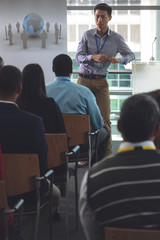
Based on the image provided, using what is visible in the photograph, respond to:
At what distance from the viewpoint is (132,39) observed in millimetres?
6996

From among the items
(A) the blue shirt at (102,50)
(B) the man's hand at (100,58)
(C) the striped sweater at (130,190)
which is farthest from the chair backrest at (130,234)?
(A) the blue shirt at (102,50)

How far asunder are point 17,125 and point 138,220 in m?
1.12

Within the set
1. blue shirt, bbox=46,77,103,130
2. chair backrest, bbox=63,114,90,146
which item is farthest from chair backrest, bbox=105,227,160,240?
blue shirt, bbox=46,77,103,130

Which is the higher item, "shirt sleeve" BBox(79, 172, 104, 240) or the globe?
the globe

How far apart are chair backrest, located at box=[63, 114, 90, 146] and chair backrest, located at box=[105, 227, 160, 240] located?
205 centimetres

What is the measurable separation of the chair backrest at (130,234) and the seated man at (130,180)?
0.05 metres

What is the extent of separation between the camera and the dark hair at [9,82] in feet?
7.86

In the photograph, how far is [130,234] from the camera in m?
1.31

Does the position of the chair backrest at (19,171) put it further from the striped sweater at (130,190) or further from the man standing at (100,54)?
the man standing at (100,54)

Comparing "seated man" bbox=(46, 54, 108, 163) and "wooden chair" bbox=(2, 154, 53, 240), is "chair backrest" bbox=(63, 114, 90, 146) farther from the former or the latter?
"wooden chair" bbox=(2, 154, 53, 240)

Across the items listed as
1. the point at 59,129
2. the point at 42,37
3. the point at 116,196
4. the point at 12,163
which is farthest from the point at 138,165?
the point at 42,37

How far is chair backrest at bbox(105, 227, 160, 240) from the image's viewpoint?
1296 mm

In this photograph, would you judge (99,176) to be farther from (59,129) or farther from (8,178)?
(59,129)

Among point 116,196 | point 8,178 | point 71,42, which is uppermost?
point 71,42
